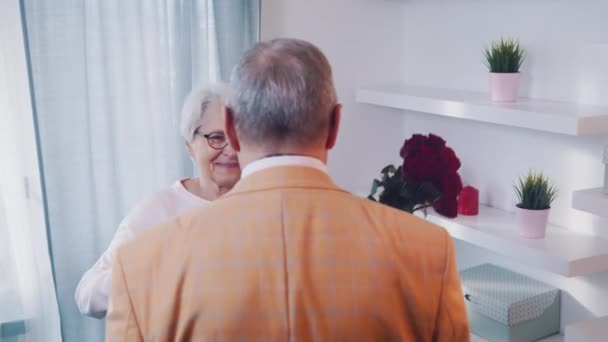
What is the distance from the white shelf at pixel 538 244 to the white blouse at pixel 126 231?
0.84m

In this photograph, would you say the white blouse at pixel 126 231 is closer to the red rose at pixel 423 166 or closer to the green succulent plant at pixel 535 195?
the red rose at pixel 423 166

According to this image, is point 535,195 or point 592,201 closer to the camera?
point 592,201

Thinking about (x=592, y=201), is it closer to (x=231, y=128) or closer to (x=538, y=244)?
(x=538, y=244)

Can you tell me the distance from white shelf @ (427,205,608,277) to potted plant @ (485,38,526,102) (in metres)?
0.38

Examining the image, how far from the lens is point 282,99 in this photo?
3.17 feet

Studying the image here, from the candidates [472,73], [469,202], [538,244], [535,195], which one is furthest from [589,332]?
[472,73]

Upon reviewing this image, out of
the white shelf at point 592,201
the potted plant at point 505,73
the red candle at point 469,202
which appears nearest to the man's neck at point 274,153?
the white shelf at point 592,201

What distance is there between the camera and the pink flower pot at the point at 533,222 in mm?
1989

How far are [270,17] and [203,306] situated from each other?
5.51 feet

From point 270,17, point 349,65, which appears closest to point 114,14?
point 270,17

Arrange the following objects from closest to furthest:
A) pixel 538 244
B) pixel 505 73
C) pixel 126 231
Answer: pixel 126 231 → pixel 538 244 → pixel 505 73

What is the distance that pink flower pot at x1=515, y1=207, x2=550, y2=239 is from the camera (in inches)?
78.3

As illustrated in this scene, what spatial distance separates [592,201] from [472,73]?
793 millimetres

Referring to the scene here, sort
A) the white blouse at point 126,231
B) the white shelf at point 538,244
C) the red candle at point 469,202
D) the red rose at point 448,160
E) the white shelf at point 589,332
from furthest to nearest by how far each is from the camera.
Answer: the red candle at point 469,202 < the white shelf at point 538,244 < the white shelf at point 589,332 < the white blouse at point 126,231 < the red rose at point 448,160
